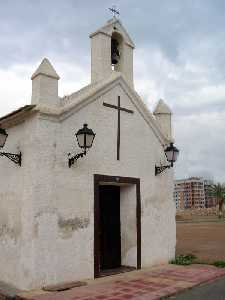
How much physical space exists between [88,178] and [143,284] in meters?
2.77

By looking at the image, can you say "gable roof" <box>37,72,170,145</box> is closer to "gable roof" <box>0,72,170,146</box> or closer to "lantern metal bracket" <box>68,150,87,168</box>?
"gable roof" <box>0,72,170,146</box>

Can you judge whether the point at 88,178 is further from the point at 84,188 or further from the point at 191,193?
the point at 191,193

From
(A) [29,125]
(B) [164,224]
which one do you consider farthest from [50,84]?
(B) [164,224]

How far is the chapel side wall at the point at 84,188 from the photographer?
338 inches

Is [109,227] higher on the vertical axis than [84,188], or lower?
lower

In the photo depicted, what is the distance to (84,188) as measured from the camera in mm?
9430

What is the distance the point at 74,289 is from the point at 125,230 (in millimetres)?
3063

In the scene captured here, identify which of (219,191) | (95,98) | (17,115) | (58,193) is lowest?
(58,193)

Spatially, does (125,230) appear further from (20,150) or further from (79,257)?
(20,150)

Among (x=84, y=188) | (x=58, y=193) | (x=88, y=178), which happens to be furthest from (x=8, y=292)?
(x=88, y=178)

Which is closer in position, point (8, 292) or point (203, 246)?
point (8, 292)

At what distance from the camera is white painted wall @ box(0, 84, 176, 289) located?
27.8 feet

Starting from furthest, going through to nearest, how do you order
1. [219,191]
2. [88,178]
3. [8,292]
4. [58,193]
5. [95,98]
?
[219,191] → [95,98] → [88,178] → [58,193] → [8,292]

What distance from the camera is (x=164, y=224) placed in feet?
38.2
